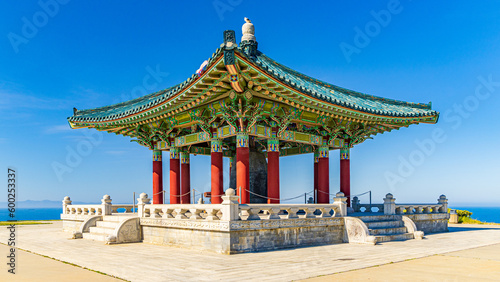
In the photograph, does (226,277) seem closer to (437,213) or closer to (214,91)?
(214,91)

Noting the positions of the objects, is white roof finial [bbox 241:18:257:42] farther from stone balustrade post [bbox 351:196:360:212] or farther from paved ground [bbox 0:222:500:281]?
paved ground [bbox 0:222:500:281]

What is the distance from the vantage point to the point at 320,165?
763 inches

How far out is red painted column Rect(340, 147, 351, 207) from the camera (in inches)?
796

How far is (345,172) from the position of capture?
20.4 metres

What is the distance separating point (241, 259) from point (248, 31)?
39.9 feet

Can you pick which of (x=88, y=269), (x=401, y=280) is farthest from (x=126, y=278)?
(x=401, y=280)

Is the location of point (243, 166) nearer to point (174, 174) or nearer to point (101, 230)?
A: point (174, 174)

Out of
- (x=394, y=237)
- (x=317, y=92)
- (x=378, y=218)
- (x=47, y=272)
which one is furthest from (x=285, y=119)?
(x=47, y=272)

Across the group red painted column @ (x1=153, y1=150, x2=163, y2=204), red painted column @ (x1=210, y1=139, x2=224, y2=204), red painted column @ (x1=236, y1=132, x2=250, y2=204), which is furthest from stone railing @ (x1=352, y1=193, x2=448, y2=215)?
red painted column @ (x1=153, y1=150, x2=163, y2=204)

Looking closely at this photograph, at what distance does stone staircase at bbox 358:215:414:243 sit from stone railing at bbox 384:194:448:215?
531mm

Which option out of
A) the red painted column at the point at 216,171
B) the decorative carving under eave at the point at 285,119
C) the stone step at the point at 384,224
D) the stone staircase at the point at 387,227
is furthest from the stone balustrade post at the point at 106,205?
the stone step at the point at 384,224

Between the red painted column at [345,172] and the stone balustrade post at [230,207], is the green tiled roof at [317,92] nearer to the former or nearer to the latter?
the red painted column at [345,172]

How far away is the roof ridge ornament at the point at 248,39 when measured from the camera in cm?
1956

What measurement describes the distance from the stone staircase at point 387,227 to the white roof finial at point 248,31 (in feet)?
31.5
